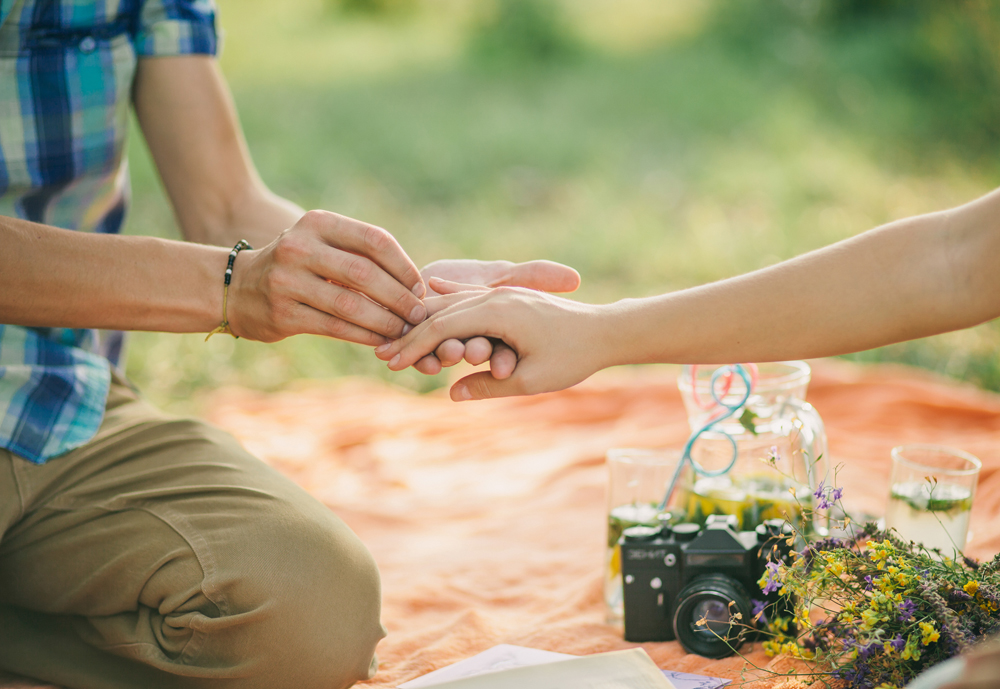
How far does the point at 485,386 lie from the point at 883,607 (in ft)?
2.05

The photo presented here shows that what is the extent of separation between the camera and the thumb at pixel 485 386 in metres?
1.36

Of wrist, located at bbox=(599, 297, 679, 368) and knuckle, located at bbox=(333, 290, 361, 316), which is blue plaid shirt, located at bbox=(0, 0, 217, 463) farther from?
wrist, located at bbox=(599, 297, 679, 368)

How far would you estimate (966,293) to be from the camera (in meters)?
1.32

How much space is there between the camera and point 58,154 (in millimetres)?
1489

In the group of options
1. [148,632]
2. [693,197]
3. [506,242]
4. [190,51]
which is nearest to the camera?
[148,632]

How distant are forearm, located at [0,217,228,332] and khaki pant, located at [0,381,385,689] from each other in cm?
22

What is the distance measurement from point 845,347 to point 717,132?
472cm

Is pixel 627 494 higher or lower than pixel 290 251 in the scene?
lower

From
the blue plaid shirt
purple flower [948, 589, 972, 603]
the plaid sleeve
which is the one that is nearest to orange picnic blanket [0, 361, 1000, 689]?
purple flower [948, 589, 972, 603]

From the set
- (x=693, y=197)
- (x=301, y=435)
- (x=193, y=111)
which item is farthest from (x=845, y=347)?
(x=693, y=197)

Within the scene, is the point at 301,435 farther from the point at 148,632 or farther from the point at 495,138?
the point at 495,138

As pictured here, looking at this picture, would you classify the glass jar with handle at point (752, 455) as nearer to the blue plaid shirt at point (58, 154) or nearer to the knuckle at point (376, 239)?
the knuckle at point (376, 239)

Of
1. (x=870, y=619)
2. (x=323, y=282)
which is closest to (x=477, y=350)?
(x=323, y=282)

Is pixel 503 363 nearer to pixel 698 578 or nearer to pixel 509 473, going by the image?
pixel 698 578
